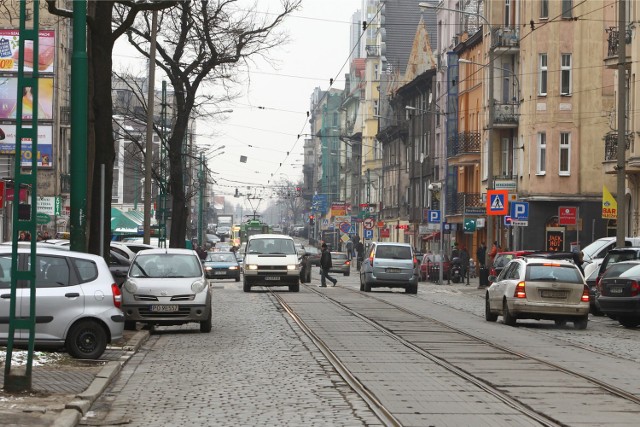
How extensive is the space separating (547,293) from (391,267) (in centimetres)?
1805

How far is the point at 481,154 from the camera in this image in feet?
233

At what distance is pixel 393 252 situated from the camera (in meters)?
45.7

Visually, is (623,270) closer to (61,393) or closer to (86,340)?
(86,340)

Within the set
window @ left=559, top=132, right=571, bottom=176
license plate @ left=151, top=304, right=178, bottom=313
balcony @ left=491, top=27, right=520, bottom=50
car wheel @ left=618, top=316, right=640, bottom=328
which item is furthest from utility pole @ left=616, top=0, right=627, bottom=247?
balcony @ left=491, top=27, right=520, bottom=50

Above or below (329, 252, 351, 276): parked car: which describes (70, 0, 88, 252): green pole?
above

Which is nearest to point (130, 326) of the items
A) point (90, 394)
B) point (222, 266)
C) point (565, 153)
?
point (90, 394)

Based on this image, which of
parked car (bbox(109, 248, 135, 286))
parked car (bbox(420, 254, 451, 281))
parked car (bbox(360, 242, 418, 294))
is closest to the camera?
parked car (bbox(109, 248, 135, 286))

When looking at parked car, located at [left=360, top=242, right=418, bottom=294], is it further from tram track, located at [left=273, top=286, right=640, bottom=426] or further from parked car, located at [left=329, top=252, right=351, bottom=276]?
parked car, located at [left=329, top=252, right=351, bottom=276]

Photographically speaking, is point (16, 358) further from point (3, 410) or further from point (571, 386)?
point (571, 386)

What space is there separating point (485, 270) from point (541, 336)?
2758cm

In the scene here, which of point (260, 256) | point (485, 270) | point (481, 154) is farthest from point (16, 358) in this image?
point (481, 154)

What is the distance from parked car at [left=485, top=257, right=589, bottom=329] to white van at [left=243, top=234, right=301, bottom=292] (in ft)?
52.5

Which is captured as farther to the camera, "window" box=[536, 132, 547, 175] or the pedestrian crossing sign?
"window" box=[536, 132, 547, 175]

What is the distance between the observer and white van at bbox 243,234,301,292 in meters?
43.6
